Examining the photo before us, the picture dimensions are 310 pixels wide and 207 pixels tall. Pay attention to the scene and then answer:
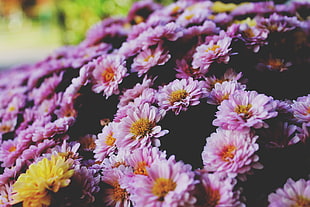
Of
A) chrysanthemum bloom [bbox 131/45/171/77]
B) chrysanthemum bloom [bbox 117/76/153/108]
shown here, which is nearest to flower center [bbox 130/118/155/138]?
chrysanthemum bloom [bbox 117/76/153/108]

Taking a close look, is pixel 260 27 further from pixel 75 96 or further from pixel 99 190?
pixel 99 190

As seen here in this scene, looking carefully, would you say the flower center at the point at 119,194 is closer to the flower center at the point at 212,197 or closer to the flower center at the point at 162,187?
the flower center at the point at 162,187

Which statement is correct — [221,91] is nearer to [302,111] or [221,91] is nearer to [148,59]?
[302,111]

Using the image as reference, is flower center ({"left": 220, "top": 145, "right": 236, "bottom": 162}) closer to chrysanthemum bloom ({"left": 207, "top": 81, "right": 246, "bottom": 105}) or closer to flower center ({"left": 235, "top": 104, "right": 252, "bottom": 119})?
flower center ({"left": 235, "top": 104, "right": 252, "bottom": 119})

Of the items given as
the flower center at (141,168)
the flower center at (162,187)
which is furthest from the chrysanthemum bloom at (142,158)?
the flower center at (162,187)

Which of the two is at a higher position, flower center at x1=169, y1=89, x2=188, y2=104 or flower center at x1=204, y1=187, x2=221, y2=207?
flower center at x1=169, y1=89, x2=188, y2=104

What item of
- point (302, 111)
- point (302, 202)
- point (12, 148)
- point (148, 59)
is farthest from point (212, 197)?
point (12, 148)
